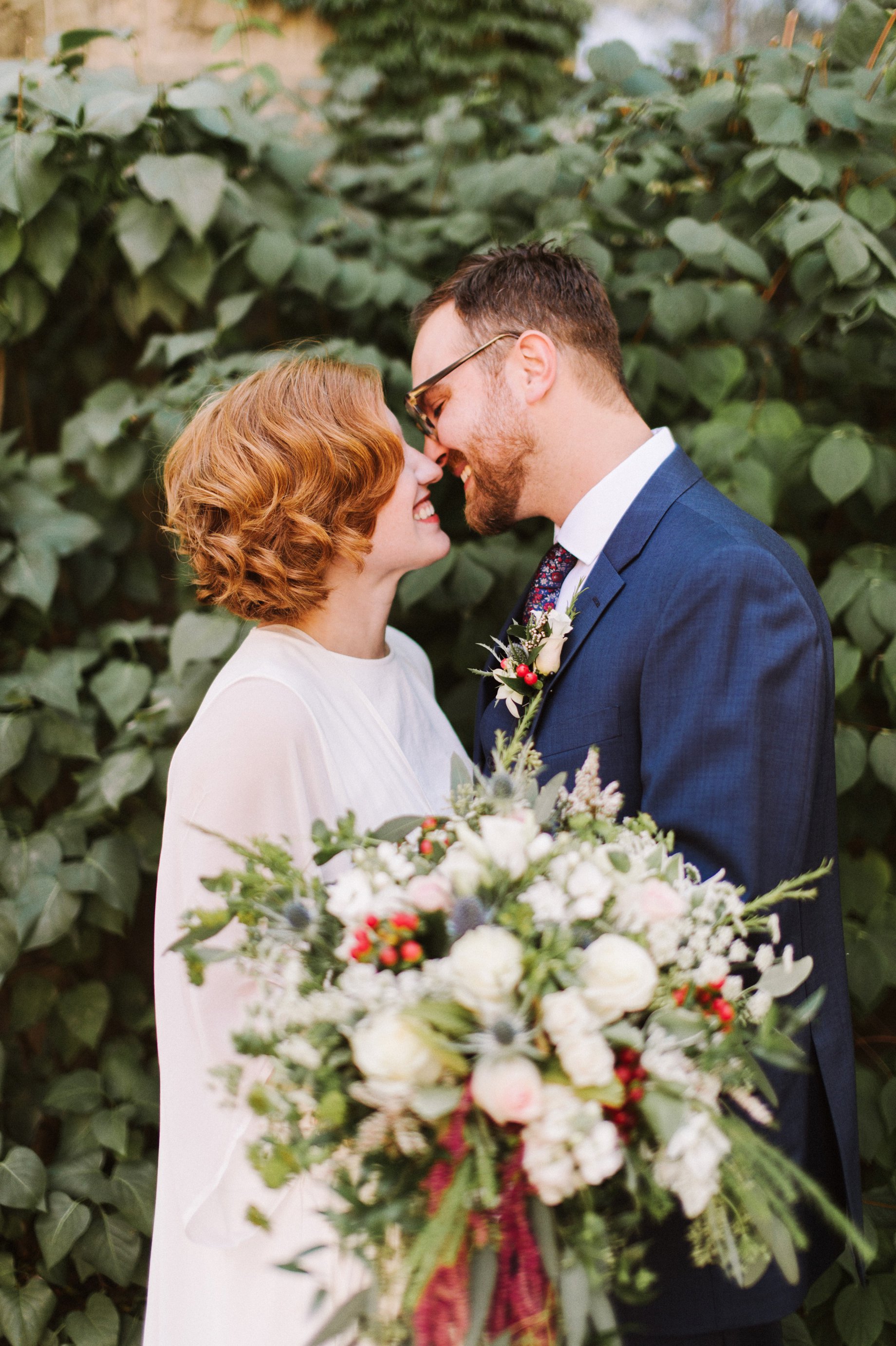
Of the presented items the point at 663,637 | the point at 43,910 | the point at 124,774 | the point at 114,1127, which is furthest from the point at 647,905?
the point at 114,1127

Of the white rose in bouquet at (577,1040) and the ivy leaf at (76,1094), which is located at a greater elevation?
the white rose in bouquet at (577,1040)

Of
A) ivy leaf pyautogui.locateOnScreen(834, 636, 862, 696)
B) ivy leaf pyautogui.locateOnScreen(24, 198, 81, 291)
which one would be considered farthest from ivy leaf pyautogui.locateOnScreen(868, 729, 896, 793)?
ivy leaf pyautogui.locateOnScreen(24, 198, 81, 291)

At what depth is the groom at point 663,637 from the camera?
1.11m

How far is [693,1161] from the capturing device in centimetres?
72

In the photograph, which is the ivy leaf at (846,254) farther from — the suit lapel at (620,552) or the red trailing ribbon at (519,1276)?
the red trailing ribbon at (519,1276)

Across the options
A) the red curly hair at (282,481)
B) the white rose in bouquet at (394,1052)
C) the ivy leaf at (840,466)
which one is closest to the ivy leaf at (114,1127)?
the red curly hair at (282,481)

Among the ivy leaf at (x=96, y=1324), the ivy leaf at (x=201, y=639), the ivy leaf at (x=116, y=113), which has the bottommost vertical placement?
the ivy leaf at (x=96, y=1324)

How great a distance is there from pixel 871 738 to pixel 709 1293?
1074 mm

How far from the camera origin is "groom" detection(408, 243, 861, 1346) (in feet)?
3.65

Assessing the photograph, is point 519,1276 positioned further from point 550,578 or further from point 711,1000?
point 550,578

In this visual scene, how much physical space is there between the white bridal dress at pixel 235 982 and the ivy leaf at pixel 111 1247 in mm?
494

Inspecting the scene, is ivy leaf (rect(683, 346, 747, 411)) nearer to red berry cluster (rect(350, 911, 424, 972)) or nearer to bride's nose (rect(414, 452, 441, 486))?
bride's nose (rect(414, 452, 441, 486))

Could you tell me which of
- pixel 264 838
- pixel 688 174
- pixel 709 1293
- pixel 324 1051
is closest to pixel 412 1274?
pixel 324 1051

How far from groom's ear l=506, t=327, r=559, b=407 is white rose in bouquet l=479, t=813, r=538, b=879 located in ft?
2.95
